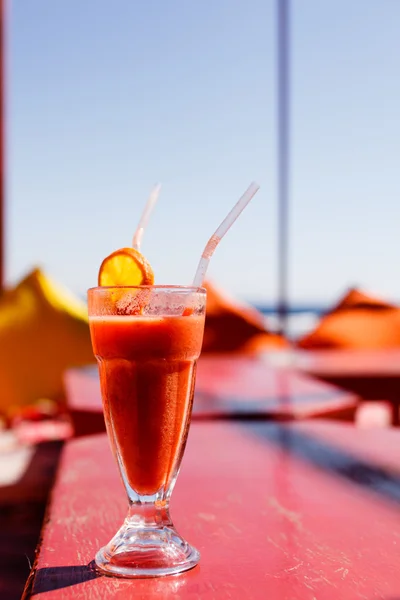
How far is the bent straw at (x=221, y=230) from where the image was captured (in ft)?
1.98

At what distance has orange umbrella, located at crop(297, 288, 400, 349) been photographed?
4.02 metres

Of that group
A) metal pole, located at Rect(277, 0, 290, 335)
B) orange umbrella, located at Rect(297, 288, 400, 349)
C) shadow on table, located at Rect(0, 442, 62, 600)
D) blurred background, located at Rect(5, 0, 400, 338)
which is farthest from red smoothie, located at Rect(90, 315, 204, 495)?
blurred background, located at Rect(5, 0, 400, 338)

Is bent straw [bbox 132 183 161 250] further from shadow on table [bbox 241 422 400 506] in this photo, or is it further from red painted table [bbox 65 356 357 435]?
red painted table [bbox 65 356 357 435]

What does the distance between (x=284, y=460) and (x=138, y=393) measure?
39cm

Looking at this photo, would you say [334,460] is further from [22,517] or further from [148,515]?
[22,517]

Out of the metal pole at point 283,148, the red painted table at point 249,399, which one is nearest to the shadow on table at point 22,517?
the red painted table at point 249,399

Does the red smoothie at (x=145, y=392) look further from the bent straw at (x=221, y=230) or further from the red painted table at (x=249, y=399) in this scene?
the red painted table at (x=249, y=399)

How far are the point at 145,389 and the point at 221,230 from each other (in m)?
0.15

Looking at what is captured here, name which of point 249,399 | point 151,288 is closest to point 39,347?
point 249,399

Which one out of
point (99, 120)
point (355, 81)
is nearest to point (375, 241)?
point (355, 81)

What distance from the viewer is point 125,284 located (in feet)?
2.05

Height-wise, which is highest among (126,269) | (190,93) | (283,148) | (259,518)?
(190,93)

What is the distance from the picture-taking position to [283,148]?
5484 millimetres

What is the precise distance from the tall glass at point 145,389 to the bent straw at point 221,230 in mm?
24
